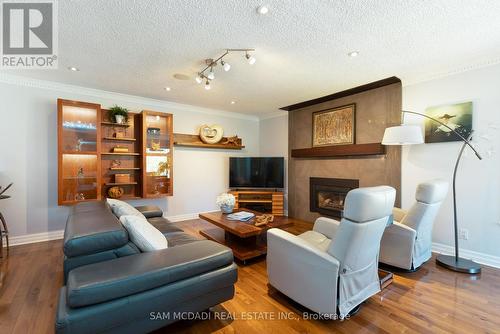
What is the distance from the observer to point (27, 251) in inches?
125

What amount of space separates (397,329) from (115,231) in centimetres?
224

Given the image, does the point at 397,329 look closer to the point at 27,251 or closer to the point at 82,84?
the point at 27,251

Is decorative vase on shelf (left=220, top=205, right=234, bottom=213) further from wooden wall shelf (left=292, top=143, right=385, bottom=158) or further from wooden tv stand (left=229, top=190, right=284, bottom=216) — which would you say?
wooden wall shelf (left=292, top=143, right=385, bottom=158)

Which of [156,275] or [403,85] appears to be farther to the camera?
[403,85]

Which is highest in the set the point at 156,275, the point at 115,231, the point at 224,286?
→ the point at 115,231

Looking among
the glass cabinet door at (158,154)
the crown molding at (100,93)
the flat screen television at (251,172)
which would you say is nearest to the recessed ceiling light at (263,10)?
the glass cabinet door at (158,154)

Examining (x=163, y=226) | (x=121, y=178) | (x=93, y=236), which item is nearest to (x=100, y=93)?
(x=121, y=178)

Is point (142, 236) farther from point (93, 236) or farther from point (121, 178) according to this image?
point (121, 178)

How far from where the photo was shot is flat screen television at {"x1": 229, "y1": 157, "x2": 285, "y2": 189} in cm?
541

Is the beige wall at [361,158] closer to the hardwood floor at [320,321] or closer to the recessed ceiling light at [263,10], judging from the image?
the hardwood floor at [320,321]

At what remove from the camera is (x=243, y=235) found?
2680 mm

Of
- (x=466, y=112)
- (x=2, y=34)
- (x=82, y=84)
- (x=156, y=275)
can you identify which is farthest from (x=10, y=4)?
(x=466, y=112)

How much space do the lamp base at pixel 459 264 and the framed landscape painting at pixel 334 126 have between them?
83.3 inches

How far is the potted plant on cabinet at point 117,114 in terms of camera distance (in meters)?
3.98
